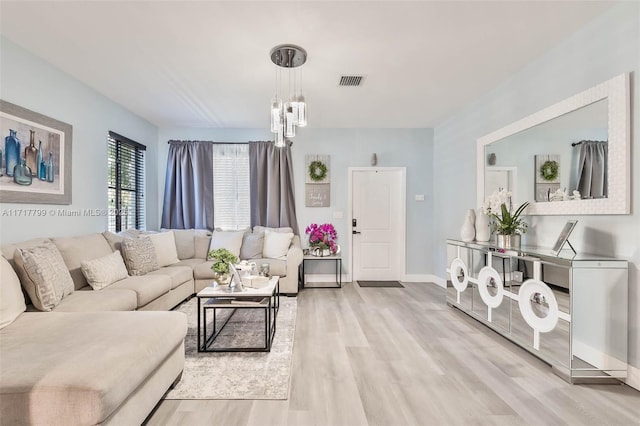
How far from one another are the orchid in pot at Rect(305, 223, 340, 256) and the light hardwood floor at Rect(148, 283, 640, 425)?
5.92 ft

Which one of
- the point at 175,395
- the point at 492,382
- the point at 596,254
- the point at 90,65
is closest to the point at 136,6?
the point at 90,65

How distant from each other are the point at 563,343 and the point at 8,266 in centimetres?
389

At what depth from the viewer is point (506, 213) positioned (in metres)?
2.93

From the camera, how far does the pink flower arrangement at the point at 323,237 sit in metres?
4.93

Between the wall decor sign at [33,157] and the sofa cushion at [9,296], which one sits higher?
the wall decor sign at [33,157]

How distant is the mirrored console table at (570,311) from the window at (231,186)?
154 inches

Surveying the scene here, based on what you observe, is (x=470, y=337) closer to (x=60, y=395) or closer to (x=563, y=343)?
(x=563, y=343)

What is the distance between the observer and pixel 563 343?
2.16 m

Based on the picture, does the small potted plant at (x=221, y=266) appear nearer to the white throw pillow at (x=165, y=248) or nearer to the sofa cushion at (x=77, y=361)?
the sofa cushion at (x=77, y=361)

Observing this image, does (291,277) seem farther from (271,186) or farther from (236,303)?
(236,303)

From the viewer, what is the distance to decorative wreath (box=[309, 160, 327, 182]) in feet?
17.0

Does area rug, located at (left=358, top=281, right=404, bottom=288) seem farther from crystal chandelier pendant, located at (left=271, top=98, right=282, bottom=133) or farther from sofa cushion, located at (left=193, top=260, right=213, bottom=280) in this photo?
crystal chandelier pendant, located at (left=271, top=98, right=282, bottom=133)

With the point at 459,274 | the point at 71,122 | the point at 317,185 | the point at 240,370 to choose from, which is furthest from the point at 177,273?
the point at 459,274

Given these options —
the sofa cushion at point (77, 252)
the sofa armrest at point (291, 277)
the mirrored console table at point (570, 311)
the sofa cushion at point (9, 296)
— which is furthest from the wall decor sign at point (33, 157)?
the mirrored console table at point (570, 311)
